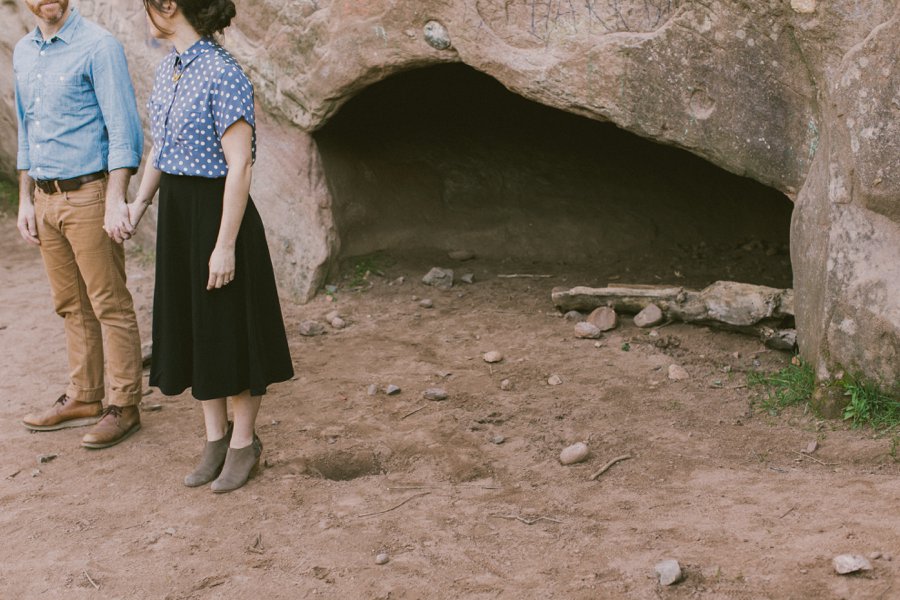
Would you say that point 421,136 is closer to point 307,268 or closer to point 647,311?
point 307,268

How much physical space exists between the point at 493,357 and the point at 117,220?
1800 mm

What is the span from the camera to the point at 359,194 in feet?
19.3

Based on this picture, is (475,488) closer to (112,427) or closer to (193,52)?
(112,427)

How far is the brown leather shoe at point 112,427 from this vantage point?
4.02 metres

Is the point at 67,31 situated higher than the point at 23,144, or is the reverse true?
the point at 67,31

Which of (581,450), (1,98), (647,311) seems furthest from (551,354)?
(1,98)

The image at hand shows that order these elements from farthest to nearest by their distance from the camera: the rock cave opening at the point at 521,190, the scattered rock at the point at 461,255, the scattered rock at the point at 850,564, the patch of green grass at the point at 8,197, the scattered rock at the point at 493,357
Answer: the patch of green grass at the point at 8,197 → the scattered rock at the point at 461,255 → the rock cave opening at the point at 521,190 → the scattered rock at the point at 493,357 → the scattered rock at the point at 850,564

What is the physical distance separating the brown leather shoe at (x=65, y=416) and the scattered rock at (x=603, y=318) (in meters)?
2.30

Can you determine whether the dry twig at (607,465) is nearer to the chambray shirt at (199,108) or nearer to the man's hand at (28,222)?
the chambray shirt at (199,108)

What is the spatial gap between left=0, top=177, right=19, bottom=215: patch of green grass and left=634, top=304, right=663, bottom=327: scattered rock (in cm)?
498

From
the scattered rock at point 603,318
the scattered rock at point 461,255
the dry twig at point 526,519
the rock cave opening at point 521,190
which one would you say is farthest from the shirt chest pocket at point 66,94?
the scattered rock at point 461,255

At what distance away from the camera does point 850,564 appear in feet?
8.68

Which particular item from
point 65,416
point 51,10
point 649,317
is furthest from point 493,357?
point 51,10

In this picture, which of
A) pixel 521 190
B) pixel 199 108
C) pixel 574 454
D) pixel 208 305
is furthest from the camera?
pixel 521 190
